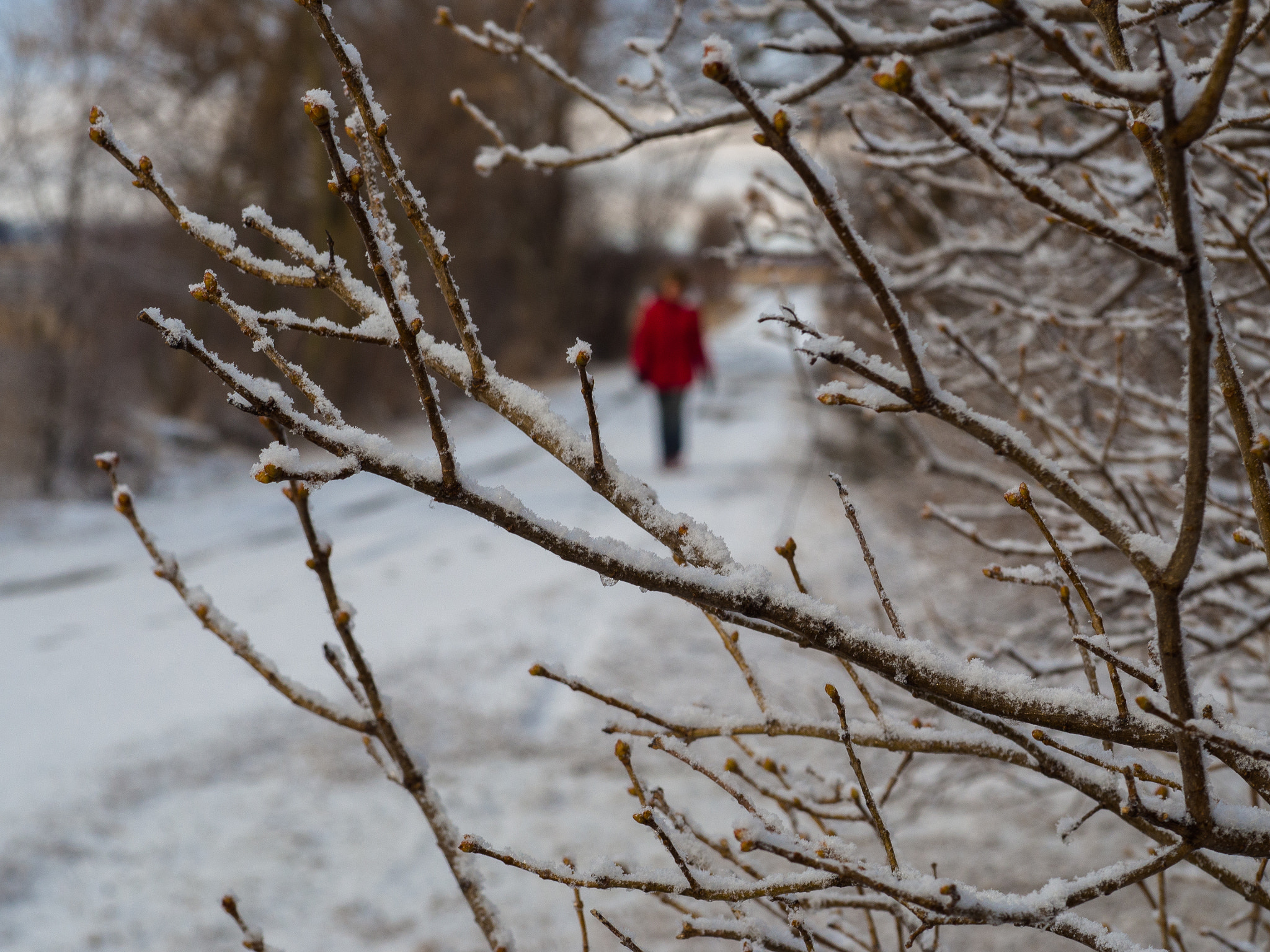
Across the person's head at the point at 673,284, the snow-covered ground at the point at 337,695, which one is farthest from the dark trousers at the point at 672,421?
the snow-covered ground at the point at 337,695

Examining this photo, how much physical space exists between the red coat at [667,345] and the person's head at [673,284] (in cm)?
6

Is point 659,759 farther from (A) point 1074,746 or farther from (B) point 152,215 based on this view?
(B) point 152,215

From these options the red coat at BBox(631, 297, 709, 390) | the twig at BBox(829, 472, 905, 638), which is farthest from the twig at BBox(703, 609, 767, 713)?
the red coat at BBox(631, 297, 709, 390)

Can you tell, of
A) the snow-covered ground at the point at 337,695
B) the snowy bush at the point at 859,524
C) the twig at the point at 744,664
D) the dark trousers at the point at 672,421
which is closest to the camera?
the snowy bush at the point at 859,524

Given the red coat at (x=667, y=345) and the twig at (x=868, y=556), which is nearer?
the twig at (x=868, y=556)

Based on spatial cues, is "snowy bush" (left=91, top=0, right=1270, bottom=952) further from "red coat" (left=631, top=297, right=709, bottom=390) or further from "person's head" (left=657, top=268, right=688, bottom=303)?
"person's head" (left=657, top=268, right=688, bottom=303)

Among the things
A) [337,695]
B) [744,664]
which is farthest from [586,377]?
[337,695]

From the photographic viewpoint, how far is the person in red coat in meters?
10.2

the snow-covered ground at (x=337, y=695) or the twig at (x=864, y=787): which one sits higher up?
the snow-covered ground at (x=337, y=695)

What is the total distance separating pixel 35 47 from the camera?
28.0ft

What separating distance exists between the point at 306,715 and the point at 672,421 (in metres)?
6.17

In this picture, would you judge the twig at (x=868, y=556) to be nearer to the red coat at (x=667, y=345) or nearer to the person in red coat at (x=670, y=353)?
the person in red coat at (x=670, y=353)

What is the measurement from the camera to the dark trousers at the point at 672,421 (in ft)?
33.2

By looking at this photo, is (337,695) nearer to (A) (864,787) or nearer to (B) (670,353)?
(A) (864,787)
